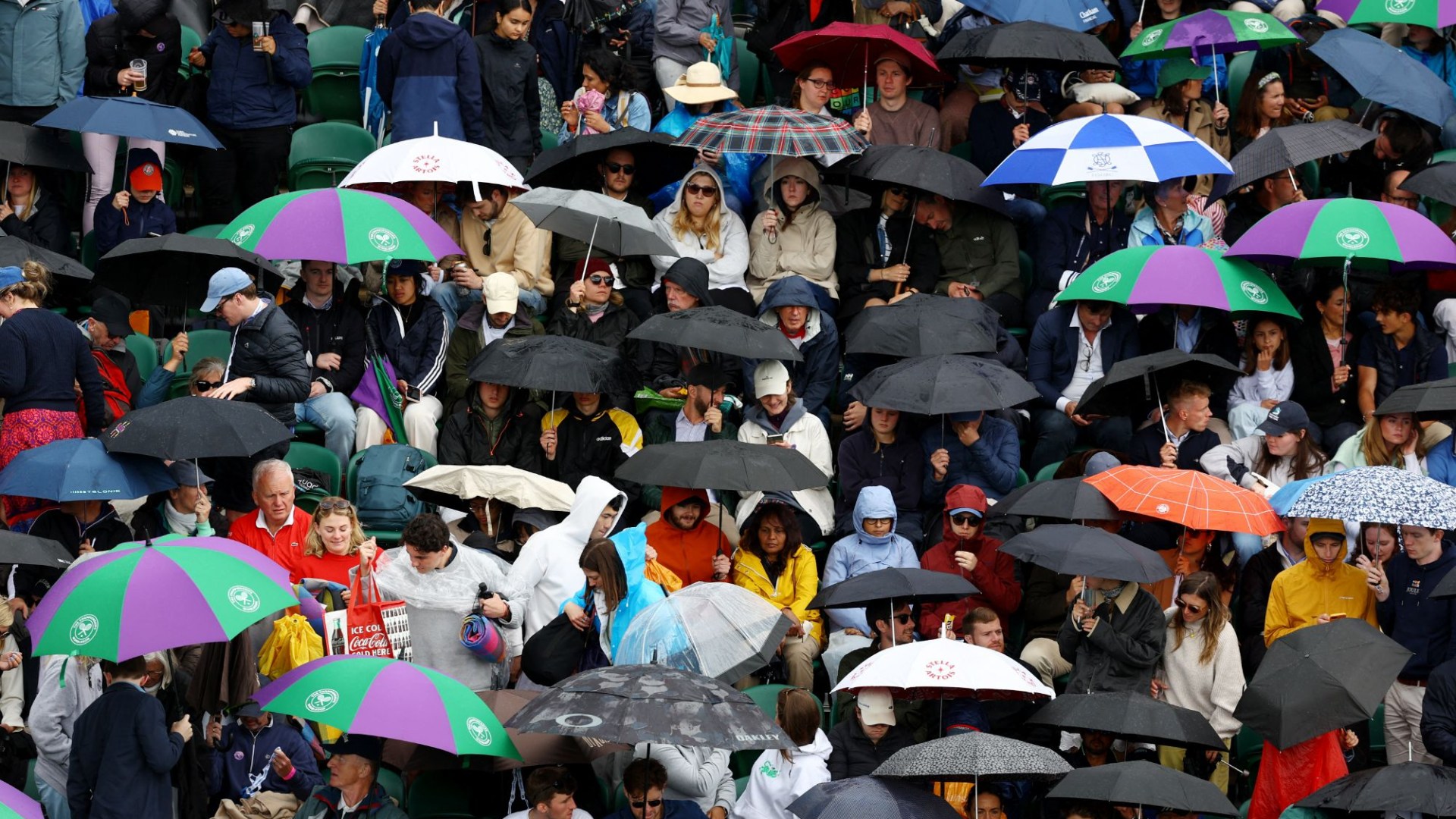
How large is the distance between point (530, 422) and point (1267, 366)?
4.34 m

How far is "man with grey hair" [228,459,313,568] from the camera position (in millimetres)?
11883

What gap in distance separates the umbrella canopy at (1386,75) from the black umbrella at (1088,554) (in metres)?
4.73

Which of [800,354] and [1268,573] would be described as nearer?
[1268,573]

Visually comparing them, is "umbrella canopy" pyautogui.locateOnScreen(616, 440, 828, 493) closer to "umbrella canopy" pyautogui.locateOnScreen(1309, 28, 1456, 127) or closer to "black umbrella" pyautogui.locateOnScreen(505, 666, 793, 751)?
"black umbrella" pyautogui.locateOnScreen(505, 666, 793, 751)

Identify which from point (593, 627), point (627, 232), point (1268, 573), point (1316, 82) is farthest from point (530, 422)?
point (1316, 82)

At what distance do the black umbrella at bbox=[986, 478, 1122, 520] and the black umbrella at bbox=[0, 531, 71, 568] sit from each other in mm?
4756

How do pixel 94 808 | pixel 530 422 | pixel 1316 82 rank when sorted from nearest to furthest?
pixel 94 808 < pixel 530 422 < pixel 1316 82

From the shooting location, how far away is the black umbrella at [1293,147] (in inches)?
563

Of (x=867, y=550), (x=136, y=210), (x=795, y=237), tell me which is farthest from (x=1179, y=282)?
(x=136, y=210)

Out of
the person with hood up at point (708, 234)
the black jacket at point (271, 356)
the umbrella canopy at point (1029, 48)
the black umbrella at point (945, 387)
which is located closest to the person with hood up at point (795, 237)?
the person with hood up at point (708, 234)

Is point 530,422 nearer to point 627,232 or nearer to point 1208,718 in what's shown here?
point 627,232

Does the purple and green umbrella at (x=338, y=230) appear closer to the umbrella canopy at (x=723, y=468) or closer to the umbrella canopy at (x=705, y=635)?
the umbrella canopy at (x=723, y=468)

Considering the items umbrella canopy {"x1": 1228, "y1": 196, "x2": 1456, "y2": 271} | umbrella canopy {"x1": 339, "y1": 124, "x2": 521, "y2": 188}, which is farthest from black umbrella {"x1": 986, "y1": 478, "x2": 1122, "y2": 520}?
umbrella canopy {"x1": 339, "y1": 124, "x2": 521, "y2": 188}

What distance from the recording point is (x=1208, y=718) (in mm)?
11453
